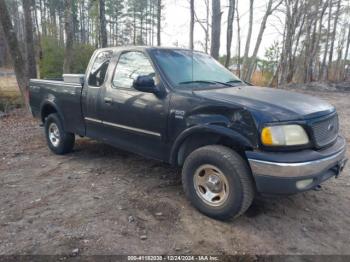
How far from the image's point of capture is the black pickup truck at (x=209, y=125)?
10.2ft

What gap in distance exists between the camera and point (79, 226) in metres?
3.37

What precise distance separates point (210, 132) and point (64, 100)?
3118mm

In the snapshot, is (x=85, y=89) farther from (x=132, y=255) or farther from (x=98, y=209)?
(x=132, y=255)

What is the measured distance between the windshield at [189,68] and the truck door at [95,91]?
1.05 m

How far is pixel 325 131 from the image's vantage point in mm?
3443

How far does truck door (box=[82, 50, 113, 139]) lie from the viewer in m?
4.84

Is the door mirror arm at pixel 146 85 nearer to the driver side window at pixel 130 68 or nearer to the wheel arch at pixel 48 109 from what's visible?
the driver side window at pixel 130 68

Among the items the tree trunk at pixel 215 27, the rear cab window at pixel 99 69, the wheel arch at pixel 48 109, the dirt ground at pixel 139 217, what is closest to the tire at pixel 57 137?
the wheel arch at pixel 48 109

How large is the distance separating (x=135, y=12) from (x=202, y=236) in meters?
41.6

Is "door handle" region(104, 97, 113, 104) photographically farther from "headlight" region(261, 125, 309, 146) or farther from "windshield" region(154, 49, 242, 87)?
"headlight" region(261, 125, 309, 146)

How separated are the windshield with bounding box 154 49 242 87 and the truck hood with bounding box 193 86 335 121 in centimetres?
40

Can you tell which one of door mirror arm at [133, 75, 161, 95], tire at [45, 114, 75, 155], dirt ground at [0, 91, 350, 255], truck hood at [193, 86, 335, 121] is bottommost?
dirt ground at [0, 91, 350, 255]

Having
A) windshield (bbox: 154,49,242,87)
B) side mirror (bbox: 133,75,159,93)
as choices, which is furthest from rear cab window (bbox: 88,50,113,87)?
side mirror (bbox: 133,75,159,93)

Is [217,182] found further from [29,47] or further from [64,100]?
[29,47]
